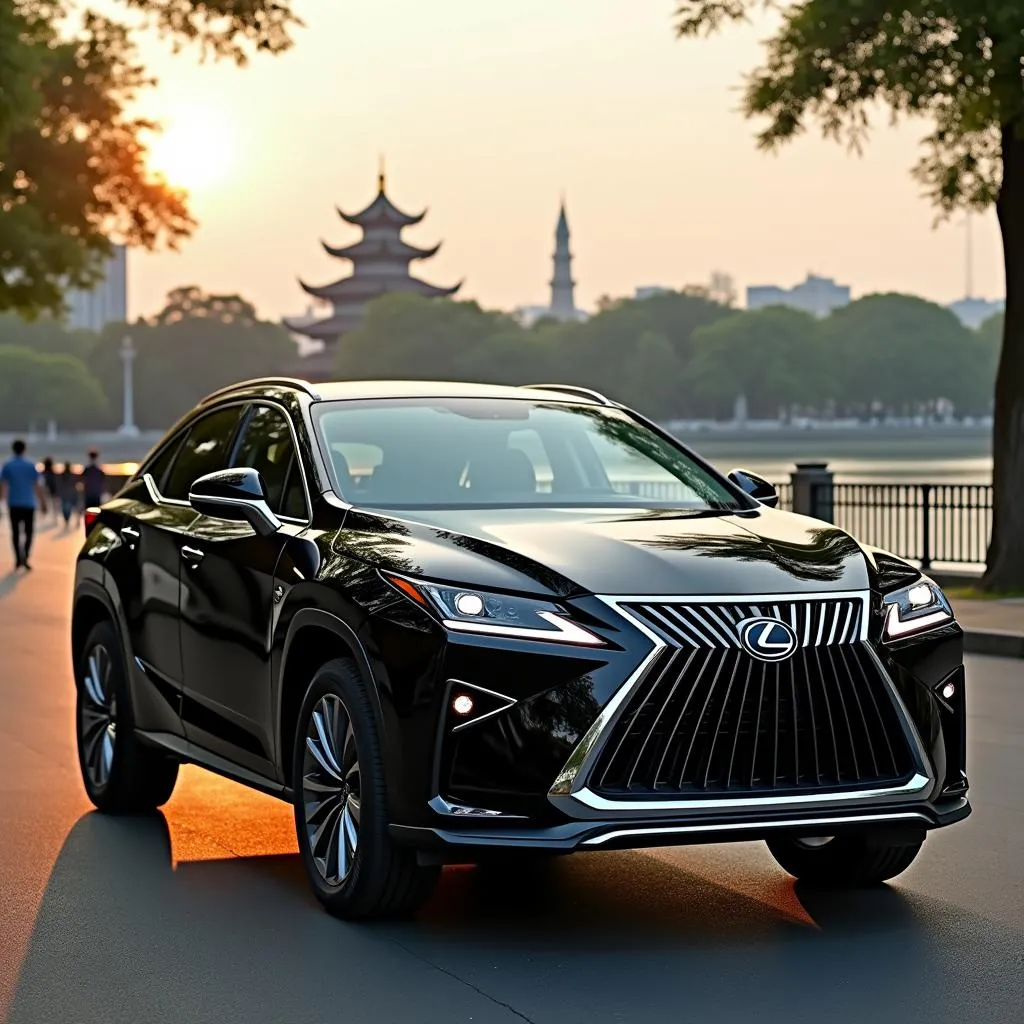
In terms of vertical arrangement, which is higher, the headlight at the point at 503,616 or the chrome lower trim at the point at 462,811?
the headlight at the point at 503,616

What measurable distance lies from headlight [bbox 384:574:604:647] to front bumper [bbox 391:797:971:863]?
1.63 feet

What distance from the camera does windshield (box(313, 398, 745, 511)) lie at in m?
7.11

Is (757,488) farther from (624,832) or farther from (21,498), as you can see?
(21,498)

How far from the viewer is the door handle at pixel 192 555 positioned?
759 cm

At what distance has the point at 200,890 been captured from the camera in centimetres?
717

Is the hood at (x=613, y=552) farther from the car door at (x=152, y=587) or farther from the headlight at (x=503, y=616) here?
the car door at (x=152, y=587)

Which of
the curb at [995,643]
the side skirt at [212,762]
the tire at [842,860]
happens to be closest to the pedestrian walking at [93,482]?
the curb at [995,643]

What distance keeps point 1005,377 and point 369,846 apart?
17.6 meters

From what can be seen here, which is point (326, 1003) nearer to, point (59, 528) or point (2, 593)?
point (2, 593)

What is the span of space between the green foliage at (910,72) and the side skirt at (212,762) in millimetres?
13771

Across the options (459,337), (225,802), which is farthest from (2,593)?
(459,337)

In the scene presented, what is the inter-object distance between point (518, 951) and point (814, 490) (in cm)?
2159

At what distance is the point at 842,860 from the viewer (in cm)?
703

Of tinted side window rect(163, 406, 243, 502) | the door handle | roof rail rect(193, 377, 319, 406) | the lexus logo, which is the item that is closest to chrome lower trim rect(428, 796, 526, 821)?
the lexus logo
